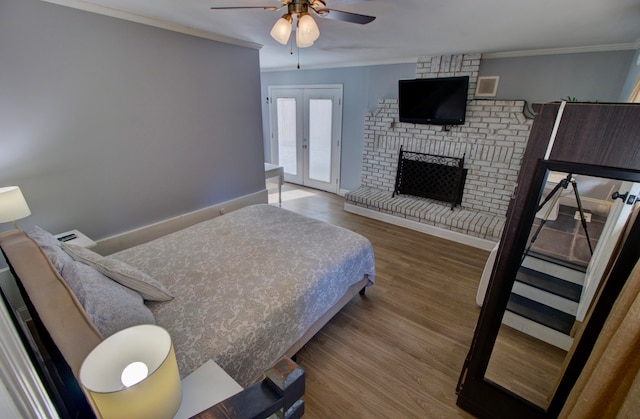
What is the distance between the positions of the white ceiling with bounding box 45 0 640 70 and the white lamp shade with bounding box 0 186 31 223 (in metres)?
1.52

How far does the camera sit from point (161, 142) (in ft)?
9.69

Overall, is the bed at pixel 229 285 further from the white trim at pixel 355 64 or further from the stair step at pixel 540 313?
the white trim at pixel 355 64

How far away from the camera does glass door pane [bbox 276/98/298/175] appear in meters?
5.77

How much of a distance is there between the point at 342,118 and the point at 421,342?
398cm

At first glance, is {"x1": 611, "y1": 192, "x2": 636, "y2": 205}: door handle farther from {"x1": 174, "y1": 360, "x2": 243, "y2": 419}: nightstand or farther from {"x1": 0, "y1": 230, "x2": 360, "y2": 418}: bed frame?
{"x1": 174, "y1": 360, "x2": 243, "y2": 419}: nightstand

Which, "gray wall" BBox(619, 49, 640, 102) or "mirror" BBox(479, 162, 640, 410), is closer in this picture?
"mirror" BBox(479, 162, 640, 410)

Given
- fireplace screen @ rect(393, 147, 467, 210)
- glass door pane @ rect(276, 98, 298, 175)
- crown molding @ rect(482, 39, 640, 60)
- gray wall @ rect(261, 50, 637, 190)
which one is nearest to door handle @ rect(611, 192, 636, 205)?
gray wall @ rect(261, 50, 637, 190)

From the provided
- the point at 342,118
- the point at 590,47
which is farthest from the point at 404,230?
the point at 590,47

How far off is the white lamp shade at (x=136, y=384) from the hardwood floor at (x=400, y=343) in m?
1.16

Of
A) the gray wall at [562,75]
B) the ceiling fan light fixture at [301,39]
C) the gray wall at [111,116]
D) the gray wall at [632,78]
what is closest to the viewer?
the ceiling fan light fixture at [301,39]

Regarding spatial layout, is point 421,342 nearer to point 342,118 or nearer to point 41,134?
point 41,134

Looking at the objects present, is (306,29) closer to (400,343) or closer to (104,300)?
(104,300)

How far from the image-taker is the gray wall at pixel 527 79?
118 inches

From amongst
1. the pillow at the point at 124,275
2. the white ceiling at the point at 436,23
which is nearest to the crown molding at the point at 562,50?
the white ceiling at the point at 436,23
